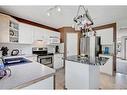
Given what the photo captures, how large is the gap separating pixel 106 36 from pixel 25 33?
3269 mm

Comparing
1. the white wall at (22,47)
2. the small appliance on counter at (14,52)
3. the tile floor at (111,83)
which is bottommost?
the tile floor at (111,83)

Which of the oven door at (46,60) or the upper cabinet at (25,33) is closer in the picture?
the upper cabinet at (25,33)

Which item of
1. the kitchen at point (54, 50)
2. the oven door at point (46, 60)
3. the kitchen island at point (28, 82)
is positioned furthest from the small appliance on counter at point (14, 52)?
the kitchen island at point (28, 82)

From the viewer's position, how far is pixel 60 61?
529 centimetres

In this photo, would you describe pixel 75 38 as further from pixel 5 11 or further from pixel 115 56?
pixel 5 11

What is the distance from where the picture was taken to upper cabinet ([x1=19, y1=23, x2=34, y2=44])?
13.0 ft

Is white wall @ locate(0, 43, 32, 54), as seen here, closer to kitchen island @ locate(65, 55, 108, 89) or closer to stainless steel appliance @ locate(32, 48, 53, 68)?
stainless steel appliance @ locate(32, 48, 53, 68)

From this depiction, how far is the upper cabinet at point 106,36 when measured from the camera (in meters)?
4.51

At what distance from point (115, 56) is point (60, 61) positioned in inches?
95.0

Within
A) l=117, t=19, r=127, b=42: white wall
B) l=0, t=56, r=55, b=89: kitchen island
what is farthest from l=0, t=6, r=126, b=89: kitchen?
l=117, t=19, r=127, b=42: white wall

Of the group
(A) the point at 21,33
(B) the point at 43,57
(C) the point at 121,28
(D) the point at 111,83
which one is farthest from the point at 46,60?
(C) the point at 121,28

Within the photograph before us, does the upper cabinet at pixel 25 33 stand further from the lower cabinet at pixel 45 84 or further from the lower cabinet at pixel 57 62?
the lower cabinet at pixel 45 84

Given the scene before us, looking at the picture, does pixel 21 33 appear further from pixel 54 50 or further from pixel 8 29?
pixel 54 50

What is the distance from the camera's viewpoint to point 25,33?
4090mm
